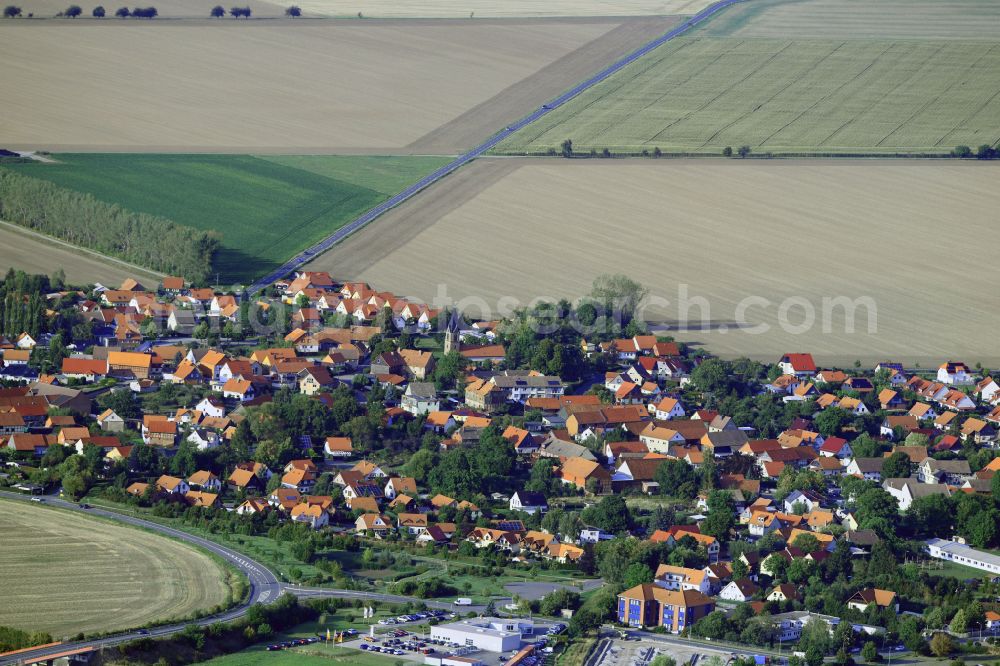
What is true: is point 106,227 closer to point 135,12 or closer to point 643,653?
point 135,12

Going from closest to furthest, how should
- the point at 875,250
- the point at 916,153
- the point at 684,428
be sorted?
the point at 684,428 → the point at 875,250 → the point at 916,153

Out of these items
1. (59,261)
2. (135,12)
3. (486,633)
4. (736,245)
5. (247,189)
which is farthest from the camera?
(135,12)

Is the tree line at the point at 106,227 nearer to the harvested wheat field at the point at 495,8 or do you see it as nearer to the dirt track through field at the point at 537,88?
the dirt track through field at the point at 537,88

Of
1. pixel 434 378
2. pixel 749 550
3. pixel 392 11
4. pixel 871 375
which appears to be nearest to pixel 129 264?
pixel 434 378

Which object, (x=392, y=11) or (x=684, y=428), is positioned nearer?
(x=684, y=428)

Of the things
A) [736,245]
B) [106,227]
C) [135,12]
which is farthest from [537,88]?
[106,227]

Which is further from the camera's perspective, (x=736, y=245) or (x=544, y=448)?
(x=736, y=245)

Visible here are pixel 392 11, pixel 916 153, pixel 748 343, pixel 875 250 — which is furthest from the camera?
pixel 392 11

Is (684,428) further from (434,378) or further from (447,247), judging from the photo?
(447,247)

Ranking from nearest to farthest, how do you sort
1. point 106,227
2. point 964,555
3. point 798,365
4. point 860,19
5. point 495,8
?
point 964,555 < point 798,365 < point 106,227 < point 860,19 < point 495,8
